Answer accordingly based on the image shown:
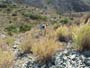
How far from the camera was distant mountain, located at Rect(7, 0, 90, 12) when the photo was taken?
296 feet

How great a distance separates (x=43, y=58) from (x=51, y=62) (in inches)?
10.0

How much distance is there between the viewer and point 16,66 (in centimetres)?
832

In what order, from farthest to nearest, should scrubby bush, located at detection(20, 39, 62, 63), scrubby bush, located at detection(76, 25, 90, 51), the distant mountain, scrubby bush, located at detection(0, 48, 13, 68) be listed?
the distant mountain, scrubby bush, located at detection(76, 25, 90, 51), scrubby bush, located at detection(20, 39, 62, 63), scrubby bush, located at detection(0, 48, 13, 68)

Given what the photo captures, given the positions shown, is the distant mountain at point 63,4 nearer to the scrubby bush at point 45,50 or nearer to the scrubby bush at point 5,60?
the scrubby bush at point 45,50

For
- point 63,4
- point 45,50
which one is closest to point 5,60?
point 45,50

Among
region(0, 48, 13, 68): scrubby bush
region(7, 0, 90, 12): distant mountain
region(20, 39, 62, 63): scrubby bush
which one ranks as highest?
region(0, 48, 13, 68): scrubby bush

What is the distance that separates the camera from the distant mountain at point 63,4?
296 feet

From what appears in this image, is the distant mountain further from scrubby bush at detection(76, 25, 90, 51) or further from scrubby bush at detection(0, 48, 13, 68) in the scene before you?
scrubby bush at detection(0, 48, 13, 68)

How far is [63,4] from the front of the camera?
325ft

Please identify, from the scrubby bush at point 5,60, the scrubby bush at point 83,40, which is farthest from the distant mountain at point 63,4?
the scrubby bush at point 5,60

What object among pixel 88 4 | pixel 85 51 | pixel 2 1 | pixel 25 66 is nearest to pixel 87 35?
pixel 85 51

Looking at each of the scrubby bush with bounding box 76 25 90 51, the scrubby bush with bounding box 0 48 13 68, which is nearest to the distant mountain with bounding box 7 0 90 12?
the scrubby bush with bounding box 76 25 90 51

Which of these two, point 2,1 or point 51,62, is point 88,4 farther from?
point 51,62

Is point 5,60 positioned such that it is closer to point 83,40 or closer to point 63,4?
point 83,40
